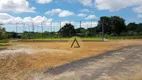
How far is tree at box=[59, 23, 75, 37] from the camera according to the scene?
63250 millimetres

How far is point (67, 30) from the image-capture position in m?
64.6

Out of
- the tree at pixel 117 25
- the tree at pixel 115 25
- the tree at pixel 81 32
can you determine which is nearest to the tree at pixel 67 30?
the tree at pixel 81 32

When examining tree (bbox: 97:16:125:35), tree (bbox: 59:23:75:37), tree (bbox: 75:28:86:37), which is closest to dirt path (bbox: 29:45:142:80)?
tree (bbox: 75:28:86:37)

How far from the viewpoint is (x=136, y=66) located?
15.9 m

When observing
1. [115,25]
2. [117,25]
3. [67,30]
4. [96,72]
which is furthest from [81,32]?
[96,72]

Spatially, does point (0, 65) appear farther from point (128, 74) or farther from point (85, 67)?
point (128, 74)

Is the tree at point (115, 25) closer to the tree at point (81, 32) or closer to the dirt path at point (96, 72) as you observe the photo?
the tree at point (81, 32)

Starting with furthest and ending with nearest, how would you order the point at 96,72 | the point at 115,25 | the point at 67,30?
the point at 115,25 → the point at 67,30 → the point at 96,72

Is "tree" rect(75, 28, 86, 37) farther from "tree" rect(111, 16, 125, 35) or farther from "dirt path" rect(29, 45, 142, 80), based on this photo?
"dirt path" rect(29, 45, 142, 80)

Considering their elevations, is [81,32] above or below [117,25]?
below

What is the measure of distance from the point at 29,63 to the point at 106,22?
7072 centimetres

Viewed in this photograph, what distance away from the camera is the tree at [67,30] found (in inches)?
2490

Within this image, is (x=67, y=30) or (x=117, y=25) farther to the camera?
(x=117, y=25)

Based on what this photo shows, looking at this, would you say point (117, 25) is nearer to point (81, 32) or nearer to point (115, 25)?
point (115, 25)
